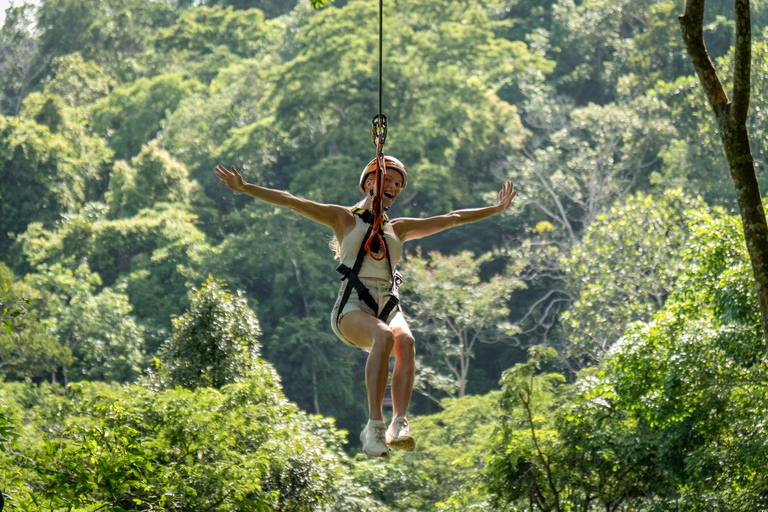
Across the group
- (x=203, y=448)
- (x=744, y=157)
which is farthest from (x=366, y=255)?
(x=203, y=448)

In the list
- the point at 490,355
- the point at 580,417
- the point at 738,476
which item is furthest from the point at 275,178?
the point at 738,476

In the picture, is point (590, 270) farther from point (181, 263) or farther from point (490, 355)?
point (181, 263)

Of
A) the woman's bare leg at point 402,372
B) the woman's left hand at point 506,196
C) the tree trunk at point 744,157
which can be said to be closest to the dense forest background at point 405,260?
the woman's bare leg at point 402,372

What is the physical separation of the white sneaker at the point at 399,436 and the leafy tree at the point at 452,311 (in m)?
24.1

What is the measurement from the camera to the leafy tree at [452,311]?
30172 millimetres

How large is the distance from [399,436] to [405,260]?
85.2ft

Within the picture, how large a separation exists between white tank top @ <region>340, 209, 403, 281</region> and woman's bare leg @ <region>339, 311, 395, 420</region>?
8.0 inches

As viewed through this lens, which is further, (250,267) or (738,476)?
(250,267)

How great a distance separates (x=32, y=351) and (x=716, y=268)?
1745 cm

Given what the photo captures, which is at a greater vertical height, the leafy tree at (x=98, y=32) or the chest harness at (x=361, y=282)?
the leafy tree at (x=98, y=32)

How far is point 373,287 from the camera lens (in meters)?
5.82

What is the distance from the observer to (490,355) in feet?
109

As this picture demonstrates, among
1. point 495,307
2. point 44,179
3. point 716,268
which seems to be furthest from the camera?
point 44,179

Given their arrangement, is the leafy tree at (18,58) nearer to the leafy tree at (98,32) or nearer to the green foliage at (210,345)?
the leafy tree at (98,32)
